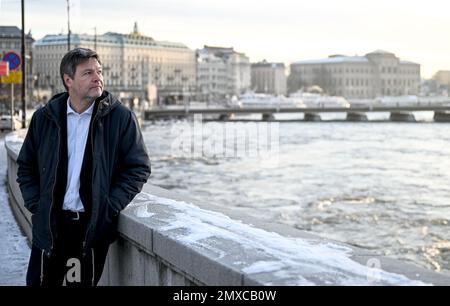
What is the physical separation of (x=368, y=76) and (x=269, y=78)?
26.4 metres

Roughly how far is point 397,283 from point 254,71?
610 ft

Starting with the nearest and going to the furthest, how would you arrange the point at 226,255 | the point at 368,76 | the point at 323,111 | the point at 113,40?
the point at 226,255 → the point at 323,111 → the point at 113,40 → the point at 368,76

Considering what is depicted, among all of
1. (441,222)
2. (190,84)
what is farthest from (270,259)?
(190,84)

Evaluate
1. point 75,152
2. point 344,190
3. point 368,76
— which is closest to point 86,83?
point 75,152

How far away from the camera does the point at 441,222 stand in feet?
54.1

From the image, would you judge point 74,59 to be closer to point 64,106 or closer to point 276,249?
point 64,106

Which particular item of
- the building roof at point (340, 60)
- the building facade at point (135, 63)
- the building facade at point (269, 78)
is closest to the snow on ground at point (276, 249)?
the building facade at point (135, 63)

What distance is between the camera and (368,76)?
170 meters

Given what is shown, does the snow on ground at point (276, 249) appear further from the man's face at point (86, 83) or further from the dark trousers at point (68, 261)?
the man's face at point (86, 83)

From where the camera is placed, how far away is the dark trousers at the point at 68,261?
3.52 meters

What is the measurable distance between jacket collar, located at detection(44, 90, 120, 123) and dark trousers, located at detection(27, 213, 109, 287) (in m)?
0.50

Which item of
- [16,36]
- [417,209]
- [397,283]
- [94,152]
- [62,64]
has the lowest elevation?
[417,209]

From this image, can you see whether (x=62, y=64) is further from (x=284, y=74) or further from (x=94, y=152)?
(x=284, y=74)

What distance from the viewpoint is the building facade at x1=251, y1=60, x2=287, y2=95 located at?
183163mm
